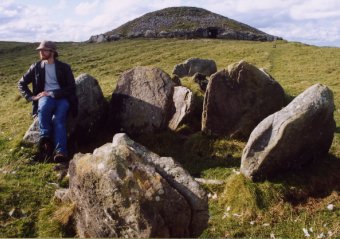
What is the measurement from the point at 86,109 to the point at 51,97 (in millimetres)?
2385

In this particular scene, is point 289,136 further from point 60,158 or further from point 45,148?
point 45,148

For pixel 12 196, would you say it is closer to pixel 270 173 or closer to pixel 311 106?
pixel 270 173

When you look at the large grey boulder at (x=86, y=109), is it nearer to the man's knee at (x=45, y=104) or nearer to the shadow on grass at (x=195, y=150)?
the man's knee at (x=45, y=104)

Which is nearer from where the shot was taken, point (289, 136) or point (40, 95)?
point (289, 136)

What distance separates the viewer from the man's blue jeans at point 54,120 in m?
16.0

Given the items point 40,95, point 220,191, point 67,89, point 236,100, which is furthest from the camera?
point 236,100

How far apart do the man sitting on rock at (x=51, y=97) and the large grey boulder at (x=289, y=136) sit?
253 inches

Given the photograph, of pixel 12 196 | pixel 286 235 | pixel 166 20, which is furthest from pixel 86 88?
pixel 166 20

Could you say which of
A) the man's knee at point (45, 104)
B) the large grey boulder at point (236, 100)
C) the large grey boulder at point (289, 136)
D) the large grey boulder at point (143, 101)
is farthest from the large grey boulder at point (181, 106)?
the man's knee at point (45, 104)

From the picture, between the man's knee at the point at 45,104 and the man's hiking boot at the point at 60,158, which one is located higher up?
the man's knee at the point at 45,104

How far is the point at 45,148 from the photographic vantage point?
54.9 feet

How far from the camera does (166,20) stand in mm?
146125

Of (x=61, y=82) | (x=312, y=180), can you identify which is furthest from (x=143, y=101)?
(x=312, y=180)

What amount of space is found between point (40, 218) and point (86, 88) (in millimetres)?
7740
